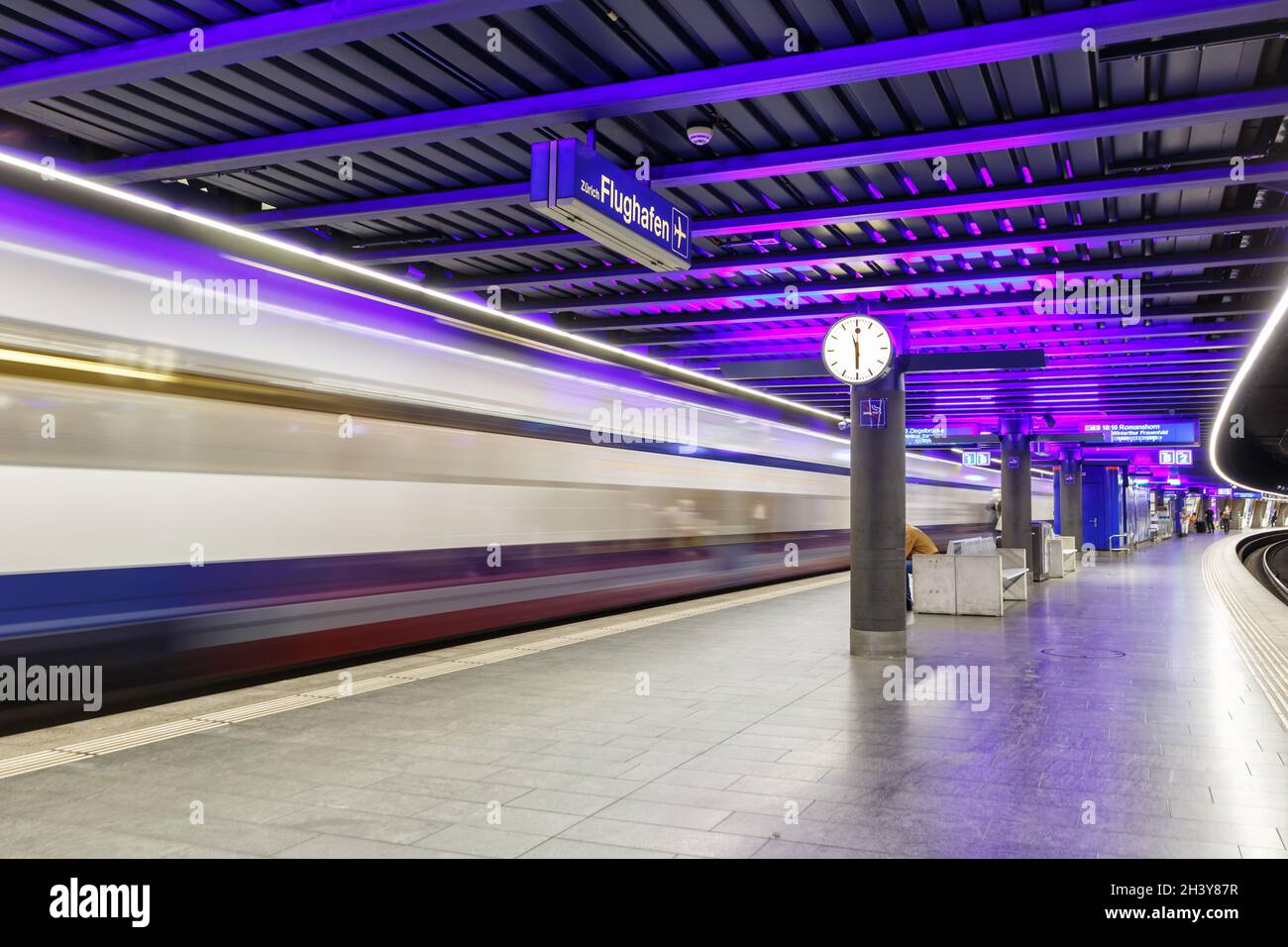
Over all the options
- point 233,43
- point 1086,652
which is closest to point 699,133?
point 233,43

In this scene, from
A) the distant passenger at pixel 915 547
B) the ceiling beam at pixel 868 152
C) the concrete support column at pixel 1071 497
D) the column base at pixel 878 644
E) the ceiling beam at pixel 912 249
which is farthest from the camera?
the concrete support column at pixel 1071 497

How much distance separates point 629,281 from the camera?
1055 cm

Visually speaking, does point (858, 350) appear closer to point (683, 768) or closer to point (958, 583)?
point (958, 583)

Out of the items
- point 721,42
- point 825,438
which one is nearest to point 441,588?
point 721,42

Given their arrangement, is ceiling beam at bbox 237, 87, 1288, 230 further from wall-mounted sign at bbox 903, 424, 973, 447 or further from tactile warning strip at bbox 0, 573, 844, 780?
wall-mounted sign at bbox 903, 424, 973, 447

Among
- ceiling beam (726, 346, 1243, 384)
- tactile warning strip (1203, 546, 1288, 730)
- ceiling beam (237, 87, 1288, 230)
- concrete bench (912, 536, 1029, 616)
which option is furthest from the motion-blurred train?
tactile warning strip (1203, 546, 1288, 730)

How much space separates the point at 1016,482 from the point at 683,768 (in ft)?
62.9

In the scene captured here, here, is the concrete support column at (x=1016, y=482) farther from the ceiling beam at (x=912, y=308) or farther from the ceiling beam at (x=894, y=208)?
the ceiling beam at (x=894, y=208)

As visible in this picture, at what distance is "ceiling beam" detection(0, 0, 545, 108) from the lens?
15.6ft

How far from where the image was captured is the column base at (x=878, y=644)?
9.38m

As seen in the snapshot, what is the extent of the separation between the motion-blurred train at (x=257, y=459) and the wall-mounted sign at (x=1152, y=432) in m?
15.2

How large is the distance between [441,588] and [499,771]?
12.5ft

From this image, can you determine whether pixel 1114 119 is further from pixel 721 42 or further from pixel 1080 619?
pixel 1080 619

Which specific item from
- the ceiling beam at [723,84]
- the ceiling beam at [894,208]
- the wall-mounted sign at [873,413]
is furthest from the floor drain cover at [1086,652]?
the ceiling beam at [723,84]
